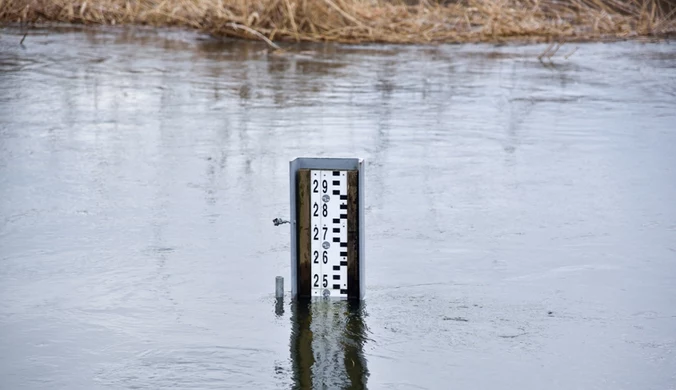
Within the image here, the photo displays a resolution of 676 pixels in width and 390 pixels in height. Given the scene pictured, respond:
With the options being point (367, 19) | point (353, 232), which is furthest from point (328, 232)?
point (367, 19)

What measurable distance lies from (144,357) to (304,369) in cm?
70

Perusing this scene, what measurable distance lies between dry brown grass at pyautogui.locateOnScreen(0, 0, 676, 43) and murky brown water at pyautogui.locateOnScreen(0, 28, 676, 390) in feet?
17.9

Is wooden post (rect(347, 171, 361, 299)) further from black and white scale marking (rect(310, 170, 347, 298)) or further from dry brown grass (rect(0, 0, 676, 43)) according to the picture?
dry brown grass (rect(0, 0, 676, 43))

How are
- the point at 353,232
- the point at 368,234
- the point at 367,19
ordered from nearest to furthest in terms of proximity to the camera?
1. the point at 353,232
2. the point at 368,234
3. the point at 367,19

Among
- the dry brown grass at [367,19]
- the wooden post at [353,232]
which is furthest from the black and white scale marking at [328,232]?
the dry brown grass at [367,19]

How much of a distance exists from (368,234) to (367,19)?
13524 mm

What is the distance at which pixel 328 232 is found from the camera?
564cm

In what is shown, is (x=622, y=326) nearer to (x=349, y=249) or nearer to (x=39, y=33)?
(x=349, y=249)

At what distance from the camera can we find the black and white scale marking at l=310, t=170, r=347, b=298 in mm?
5641

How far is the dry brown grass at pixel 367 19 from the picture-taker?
19.9 meters

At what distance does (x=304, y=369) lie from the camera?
480cm

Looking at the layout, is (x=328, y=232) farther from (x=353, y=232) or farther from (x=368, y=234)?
(x=368, y=234)

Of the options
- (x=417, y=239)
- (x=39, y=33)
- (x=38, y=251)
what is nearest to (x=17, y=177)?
(x=38, y=251)

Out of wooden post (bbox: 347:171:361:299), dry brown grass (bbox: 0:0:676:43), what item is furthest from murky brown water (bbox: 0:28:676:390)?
dry brown grass (bbox: 0:0:676:43)
